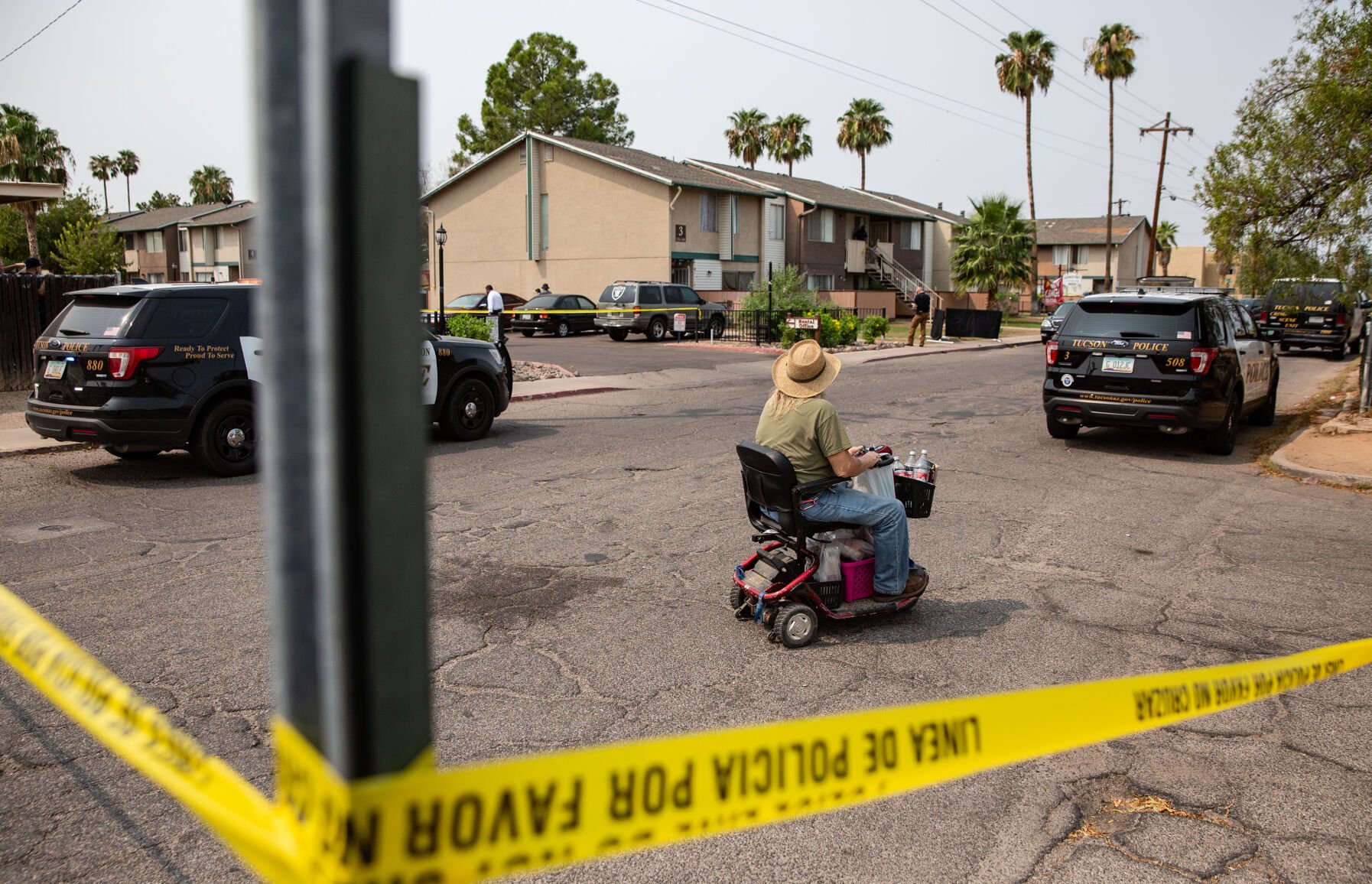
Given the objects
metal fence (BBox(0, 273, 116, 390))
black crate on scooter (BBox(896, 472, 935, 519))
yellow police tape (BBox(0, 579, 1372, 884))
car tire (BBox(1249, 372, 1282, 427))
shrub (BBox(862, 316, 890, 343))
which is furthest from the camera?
shrub (BBox(862, 316, 890, 343))

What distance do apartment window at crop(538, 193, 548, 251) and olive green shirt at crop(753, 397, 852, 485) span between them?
3810 centimetres

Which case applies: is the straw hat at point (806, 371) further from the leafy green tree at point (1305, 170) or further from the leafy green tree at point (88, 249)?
the leafy green tree at point (88, 249)

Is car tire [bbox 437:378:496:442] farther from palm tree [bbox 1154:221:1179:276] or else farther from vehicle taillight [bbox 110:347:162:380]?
palm tree [bbox 1154:221:1179:276]

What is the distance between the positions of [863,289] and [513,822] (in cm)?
5087

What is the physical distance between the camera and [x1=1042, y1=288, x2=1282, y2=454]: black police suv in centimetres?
1068

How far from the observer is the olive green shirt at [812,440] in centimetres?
518

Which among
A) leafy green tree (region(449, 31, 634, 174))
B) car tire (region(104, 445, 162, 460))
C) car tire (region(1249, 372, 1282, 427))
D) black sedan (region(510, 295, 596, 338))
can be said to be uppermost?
leafy green tree (region(449, 31, 634, 174))

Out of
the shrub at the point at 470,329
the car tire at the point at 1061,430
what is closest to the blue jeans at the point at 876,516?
the car tire at the point at 1061,430

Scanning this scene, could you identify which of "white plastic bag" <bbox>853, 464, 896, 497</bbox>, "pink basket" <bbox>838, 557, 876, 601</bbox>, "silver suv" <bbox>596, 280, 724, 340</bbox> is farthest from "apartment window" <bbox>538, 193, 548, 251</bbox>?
"pink basket" <bbox>838, 557, 876, 601</bbox>

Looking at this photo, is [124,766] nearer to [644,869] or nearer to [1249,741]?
[644,869]

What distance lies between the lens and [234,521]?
7.61m

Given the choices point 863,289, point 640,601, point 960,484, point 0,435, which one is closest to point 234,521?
point 640,601

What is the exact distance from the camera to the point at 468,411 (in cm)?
1175

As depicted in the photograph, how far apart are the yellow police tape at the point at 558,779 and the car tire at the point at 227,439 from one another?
25.6 ft
